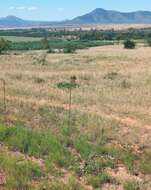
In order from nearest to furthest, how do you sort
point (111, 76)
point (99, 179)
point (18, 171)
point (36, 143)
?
1. point (99, 179)
2. point (18, 171)
3. point (36, 143)
4. point (111, 76)

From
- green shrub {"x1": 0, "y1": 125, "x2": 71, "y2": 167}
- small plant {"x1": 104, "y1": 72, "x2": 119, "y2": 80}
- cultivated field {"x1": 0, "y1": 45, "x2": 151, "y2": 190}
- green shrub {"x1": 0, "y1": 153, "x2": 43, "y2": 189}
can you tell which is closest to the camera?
green shrub {"x1": 0, "y1": 153, "x2": 43, "y2": 189}

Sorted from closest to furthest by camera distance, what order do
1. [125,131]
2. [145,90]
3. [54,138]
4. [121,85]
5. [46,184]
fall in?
[46,184] < [54,138] < [125,131] < [145,90] < [121,85]

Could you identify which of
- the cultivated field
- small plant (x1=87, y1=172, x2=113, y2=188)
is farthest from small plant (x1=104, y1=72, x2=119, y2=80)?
small plant (x1=87, y1=172, x2=113, y2=188)

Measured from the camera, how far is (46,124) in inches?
684

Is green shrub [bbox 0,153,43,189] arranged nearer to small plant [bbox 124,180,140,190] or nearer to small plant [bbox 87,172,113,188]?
small plant [bbox 87,172,113,188]

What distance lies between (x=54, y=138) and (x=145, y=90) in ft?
52.1

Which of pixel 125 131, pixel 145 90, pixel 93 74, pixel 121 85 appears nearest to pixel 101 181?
pixel 125 131

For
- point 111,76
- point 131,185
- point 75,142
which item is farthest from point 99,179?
point 111,76

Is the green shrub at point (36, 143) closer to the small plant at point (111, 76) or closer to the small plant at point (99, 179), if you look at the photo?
the small plant at point (99, 179)

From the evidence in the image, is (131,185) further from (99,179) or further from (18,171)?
(18,171)

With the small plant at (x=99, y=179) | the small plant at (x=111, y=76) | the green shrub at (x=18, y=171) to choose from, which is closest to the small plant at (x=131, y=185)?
the small plant at (x=99, y=179)

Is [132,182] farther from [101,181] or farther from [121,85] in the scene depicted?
[121,85]

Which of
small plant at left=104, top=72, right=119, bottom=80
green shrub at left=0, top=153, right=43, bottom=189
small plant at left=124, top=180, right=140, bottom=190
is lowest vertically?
small plant at left=104, top=72, right=119, bottom=80

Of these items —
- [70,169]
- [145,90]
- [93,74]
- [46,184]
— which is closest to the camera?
[46,184]
